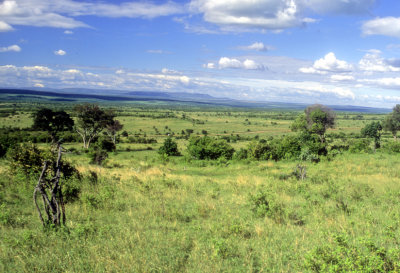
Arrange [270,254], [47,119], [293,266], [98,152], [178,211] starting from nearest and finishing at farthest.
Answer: [293,266]
[270,254]
[178,211]
[98,152]
[47,119]

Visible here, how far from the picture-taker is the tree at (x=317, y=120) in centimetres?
4080

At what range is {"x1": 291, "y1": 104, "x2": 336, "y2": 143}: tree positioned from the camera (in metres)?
40.8

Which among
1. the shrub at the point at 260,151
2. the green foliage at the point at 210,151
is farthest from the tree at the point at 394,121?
the green foliage at the point at 210,151

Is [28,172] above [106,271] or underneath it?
above

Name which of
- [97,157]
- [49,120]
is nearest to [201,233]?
[97,157]

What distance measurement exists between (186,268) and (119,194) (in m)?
5.95

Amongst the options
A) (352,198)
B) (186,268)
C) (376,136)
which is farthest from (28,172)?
(376,136)

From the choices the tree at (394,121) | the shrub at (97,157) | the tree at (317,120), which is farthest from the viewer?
the tree at (394,121)

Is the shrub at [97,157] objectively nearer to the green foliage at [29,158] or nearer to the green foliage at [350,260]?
the green foliage at [29,158]

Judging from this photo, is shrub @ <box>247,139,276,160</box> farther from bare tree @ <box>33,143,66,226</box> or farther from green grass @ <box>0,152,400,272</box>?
bare tree @ <box>33,143,66,226</box>

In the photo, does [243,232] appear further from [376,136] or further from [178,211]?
[376,136]

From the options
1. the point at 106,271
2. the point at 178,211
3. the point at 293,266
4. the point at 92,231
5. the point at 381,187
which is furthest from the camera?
the point at 381,187

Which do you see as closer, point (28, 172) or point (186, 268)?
point (186, 268)

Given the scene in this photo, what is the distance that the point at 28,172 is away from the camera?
7883 mm
